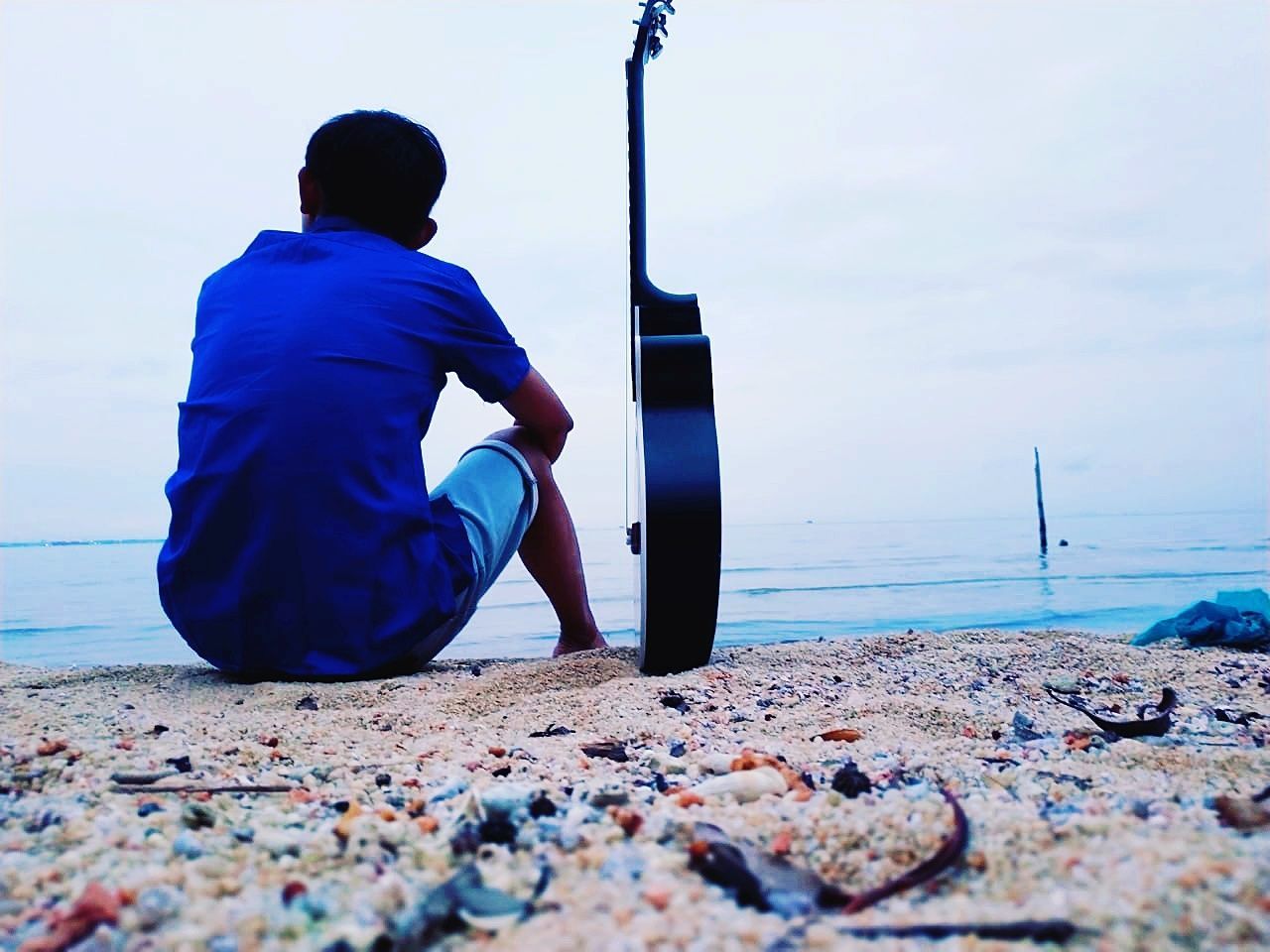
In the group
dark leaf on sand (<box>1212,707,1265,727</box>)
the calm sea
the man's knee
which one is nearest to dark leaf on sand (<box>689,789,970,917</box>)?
dark leaf on sand (<box>1212,707,1265,727</box>)

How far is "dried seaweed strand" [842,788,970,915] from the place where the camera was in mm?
872

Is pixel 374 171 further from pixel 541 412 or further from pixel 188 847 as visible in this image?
pixel 188 847

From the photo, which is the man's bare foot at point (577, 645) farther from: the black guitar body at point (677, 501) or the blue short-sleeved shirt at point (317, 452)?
the blue short-sleeved shirt at point (317, 452)

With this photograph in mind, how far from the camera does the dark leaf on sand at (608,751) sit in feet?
5.06

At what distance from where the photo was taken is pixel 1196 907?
31.4 inches

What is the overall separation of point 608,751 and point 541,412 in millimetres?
1315

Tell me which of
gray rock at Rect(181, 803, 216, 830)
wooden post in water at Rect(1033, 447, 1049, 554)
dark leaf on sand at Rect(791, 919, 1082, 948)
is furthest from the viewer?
wooden post in water at Rect(1033, 447, 1049, 554)

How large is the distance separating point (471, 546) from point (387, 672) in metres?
0.38

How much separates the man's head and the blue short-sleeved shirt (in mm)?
72

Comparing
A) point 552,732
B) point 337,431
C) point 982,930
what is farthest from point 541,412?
point 982,930

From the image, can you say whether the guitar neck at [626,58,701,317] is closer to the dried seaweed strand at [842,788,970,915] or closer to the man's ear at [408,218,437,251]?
the man's ear at [408,218,437,251]

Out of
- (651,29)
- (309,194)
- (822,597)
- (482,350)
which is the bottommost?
(822,597)

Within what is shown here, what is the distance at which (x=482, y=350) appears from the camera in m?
2.47

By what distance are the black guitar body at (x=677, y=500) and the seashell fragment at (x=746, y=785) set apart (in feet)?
3.51
